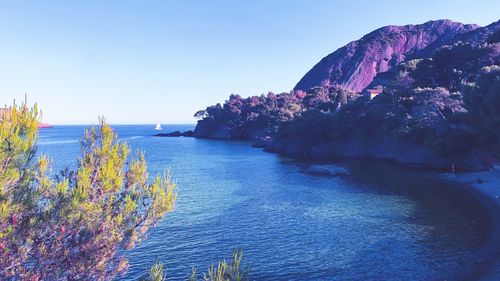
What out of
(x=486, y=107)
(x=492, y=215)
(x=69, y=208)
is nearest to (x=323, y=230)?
(x=492, y=215)

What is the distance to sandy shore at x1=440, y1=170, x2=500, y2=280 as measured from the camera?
2606 cm

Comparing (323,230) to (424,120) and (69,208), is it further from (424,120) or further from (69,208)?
(424,120)

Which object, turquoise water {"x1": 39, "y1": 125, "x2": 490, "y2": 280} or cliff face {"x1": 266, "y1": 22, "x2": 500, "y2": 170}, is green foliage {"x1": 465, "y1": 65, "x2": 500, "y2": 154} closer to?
cliff face {"x1": 266, "y1": 22, "x2": 500, "y2": 170}

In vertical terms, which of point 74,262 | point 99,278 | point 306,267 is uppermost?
point 74,262

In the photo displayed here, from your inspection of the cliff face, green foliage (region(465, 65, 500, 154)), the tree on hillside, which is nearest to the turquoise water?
Answer: the tree on hillside

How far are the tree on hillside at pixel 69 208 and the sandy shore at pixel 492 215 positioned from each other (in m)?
23.3

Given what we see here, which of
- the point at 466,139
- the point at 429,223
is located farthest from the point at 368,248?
the point at 466,139

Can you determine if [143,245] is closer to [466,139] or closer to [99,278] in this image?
[99,278]

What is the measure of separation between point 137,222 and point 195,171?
213 ft

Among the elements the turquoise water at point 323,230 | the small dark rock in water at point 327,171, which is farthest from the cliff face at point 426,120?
the small dark rock in water at point 327,171

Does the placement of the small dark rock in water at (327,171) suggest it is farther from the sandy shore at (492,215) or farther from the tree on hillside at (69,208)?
the tree on hillside at (69,208)

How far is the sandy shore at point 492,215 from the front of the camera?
85.5 ft

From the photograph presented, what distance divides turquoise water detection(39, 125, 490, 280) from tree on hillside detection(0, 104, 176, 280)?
19.4 feet

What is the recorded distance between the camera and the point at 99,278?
1451 cm
